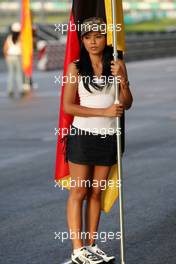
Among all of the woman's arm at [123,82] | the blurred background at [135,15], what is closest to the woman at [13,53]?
the woman's arm at [123,82]

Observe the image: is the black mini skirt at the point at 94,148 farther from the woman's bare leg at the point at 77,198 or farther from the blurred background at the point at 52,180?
the blurred background at the point at 52,180

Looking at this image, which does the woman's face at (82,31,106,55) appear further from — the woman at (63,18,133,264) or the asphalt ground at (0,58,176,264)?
the asphalt ground at (0,58,176,264)

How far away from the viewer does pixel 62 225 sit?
9.70 metres

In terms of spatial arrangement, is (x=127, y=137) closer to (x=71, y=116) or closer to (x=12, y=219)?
(x=12, y=219)

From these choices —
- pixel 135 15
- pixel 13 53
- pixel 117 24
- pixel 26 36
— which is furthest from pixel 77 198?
pixel 135 15

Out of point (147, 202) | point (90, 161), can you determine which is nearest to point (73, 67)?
point (90, 161)

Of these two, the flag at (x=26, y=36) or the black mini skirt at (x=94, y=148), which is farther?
the flag at (x=26, y=36)

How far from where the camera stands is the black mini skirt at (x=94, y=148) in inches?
293

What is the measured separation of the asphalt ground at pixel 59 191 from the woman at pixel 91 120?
655 millimetres

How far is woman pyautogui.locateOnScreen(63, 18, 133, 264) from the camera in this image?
7.33 meters

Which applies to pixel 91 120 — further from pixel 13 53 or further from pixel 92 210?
pixel 13 53

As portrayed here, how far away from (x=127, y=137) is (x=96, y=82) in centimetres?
999

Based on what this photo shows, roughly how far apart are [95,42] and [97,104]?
438 mm

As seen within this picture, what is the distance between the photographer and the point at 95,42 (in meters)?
7.32
